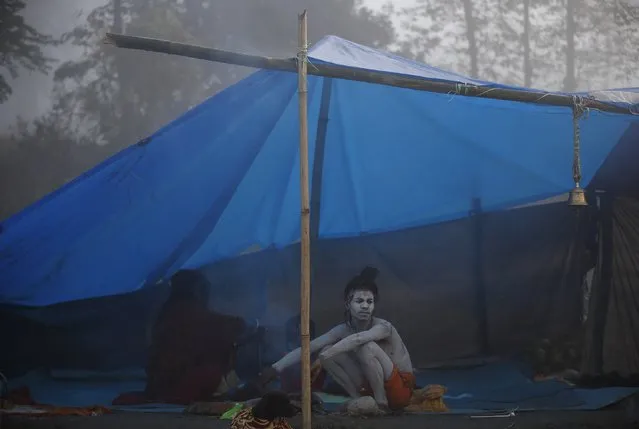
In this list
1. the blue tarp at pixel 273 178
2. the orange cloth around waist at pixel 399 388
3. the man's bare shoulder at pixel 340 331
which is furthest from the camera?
the man's bare shoulder at pixel 340 331

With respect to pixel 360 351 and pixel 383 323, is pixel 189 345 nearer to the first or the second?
pixel 360 351

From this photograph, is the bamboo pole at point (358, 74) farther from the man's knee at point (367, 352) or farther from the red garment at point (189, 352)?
the red garment at point (189, 352)

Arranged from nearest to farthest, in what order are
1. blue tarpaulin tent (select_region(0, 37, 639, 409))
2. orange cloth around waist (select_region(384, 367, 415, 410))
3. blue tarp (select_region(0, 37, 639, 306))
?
A: blue tarp (select_region(0, 37, 639, 306)) → blue tarpaulin tent (select_region(0, 37, 639, 409)) → orange cloth around waist (select_region(384, 367, 415, 410))

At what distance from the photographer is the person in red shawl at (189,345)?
440 cm

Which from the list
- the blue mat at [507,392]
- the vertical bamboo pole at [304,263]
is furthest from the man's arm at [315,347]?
the vertical bamboo pole at [304,263]

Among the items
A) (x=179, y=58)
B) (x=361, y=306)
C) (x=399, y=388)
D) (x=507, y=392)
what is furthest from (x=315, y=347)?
(x=179, y=58)

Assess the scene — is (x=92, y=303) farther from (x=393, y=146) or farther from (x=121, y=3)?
(x=121, y=3)

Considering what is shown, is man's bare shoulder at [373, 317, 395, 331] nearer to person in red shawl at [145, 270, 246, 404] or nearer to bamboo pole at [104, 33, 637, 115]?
person in red shawl at [145, 270, 246, 404]

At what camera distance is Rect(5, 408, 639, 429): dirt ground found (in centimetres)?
423

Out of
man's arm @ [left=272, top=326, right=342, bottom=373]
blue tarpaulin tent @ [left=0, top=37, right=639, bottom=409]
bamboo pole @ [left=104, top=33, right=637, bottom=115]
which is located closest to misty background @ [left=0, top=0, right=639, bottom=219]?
blue tarpaulin tent @ [left=0, top=37, right=639, bottom=409]

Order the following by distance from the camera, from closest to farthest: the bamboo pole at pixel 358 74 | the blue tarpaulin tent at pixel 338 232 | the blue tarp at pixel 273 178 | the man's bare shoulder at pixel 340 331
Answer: the bamboo pole at pixel 358 74
the blue tarp at pixel 273 178
the blue tarpaulin tent at pixel 338 232
the man's bare shoulder at pixel 340 331

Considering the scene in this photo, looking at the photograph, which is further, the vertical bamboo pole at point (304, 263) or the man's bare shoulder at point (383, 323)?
the man's bare shoulder at point (383, 323)

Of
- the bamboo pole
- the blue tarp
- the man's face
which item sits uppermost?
the bamboo pole

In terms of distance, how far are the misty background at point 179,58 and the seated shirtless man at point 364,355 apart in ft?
18.6
